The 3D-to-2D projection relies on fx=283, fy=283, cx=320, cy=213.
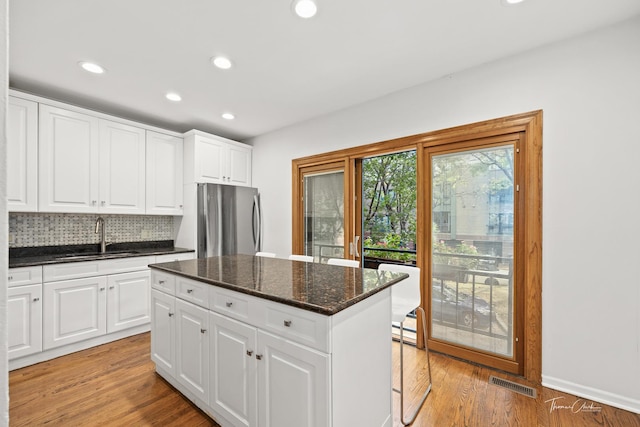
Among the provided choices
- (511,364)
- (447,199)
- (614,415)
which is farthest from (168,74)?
(614,415)

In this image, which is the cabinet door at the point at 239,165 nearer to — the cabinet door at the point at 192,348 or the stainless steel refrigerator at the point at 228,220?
the stainless steel refrigerator at the point at 228,220

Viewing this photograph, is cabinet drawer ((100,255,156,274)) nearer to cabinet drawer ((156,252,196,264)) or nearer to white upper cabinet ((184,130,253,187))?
cabinet drawer ((156,252,196,264))

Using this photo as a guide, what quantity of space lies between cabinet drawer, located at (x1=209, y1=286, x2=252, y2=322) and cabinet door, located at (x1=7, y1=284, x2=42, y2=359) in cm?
202

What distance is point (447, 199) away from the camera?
2684 mm

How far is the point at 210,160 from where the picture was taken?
12.6 ft

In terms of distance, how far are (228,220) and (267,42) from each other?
2377 mm

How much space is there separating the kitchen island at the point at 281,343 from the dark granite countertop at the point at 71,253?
1.37 meters

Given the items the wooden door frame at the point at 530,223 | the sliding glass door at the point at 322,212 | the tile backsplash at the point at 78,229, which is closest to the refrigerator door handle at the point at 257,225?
the sliding glass door at the point at 322,212

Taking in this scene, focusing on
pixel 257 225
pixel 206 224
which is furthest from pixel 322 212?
pixel 206 224

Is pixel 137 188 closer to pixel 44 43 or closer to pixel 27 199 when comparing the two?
pixel 27 199

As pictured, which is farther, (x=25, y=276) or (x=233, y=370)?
(x=25, y=276)

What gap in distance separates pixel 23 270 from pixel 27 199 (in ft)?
2.15

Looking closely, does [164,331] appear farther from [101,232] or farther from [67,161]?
[67,161]

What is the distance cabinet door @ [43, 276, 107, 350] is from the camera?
2611 mm
